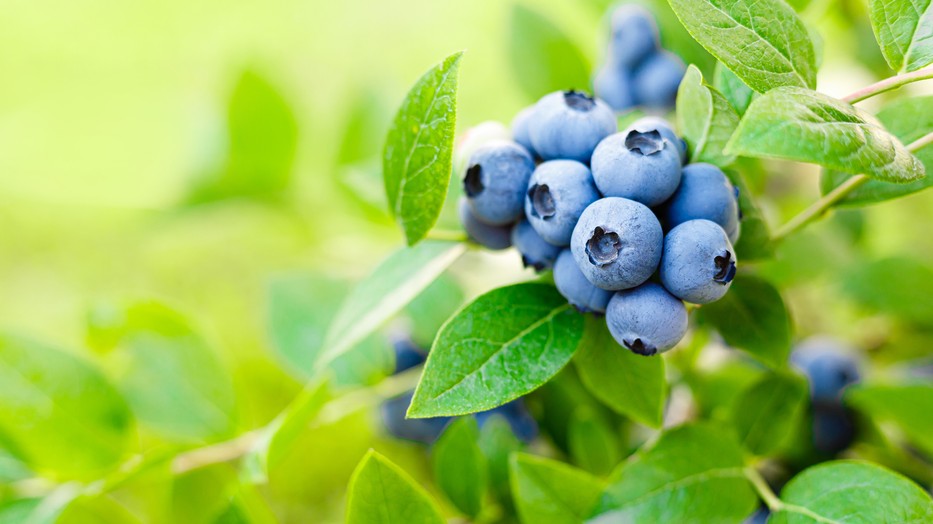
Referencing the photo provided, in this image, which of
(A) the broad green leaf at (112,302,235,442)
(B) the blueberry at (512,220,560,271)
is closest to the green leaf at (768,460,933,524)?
(B) the blueberry at (512,220,560,271)

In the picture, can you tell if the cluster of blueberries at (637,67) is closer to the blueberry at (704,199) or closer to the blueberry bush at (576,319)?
the blueberry bush at (576,319)

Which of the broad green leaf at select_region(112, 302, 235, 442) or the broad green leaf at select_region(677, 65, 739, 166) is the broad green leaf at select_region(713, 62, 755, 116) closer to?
the broad green leaf at select_region(677, 65, 739, 166)

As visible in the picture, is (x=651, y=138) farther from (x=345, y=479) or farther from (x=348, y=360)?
(x=345, y=479)

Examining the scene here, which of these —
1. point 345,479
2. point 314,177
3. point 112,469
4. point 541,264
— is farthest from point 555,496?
point 314,177

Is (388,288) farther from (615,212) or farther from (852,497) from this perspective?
(852,497)

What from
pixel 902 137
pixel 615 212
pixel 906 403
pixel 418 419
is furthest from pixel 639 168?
pixel 418 419

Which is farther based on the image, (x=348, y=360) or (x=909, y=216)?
(x=909, y=216)
